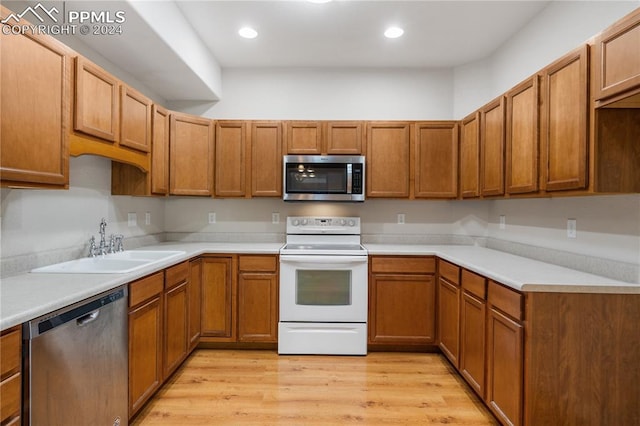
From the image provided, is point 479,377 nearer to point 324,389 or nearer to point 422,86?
point 324,389

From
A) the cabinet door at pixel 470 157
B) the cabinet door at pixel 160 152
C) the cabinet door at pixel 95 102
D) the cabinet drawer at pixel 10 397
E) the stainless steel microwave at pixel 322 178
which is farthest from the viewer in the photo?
the stainless steel microwave at pixel 322 178

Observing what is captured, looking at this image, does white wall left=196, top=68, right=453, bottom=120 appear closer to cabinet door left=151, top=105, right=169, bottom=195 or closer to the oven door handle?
cabinet door left=151, top=105, right=169, bottom=195

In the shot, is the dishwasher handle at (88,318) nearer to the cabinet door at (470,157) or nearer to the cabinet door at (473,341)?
the cabinet door at (473,341)

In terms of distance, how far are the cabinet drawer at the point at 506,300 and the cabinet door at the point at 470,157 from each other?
117 cm

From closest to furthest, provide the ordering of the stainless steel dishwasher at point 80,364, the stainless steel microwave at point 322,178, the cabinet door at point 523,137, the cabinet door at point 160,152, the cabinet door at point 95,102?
1. the stainless steel dishwasher at point 80,364
2. the cabinet door at point 95,102
3. the cabinet door at point 523,137
4. the cabinet door at point 160,152
5. the stainless steel microwave at point 322,178

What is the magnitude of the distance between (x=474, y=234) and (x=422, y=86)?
173 cm

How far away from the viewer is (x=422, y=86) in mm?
3650

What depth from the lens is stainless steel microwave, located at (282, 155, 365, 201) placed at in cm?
327

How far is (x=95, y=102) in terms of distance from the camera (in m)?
1.98

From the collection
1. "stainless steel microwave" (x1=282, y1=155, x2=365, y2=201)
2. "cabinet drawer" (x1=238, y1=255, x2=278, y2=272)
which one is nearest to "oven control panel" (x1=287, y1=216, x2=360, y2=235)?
"stainless steel microwave" (x1=282, y1=155, x2=365, y2=201)

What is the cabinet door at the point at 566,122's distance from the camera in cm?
169

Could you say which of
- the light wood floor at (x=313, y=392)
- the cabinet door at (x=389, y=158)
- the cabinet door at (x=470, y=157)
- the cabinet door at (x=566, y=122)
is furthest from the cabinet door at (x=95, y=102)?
the cabinet door at (x=470, y=157)

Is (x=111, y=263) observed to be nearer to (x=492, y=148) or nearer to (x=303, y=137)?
(x=303, y=137)

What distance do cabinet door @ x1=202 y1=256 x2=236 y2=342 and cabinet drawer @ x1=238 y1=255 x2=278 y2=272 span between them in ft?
0.37
